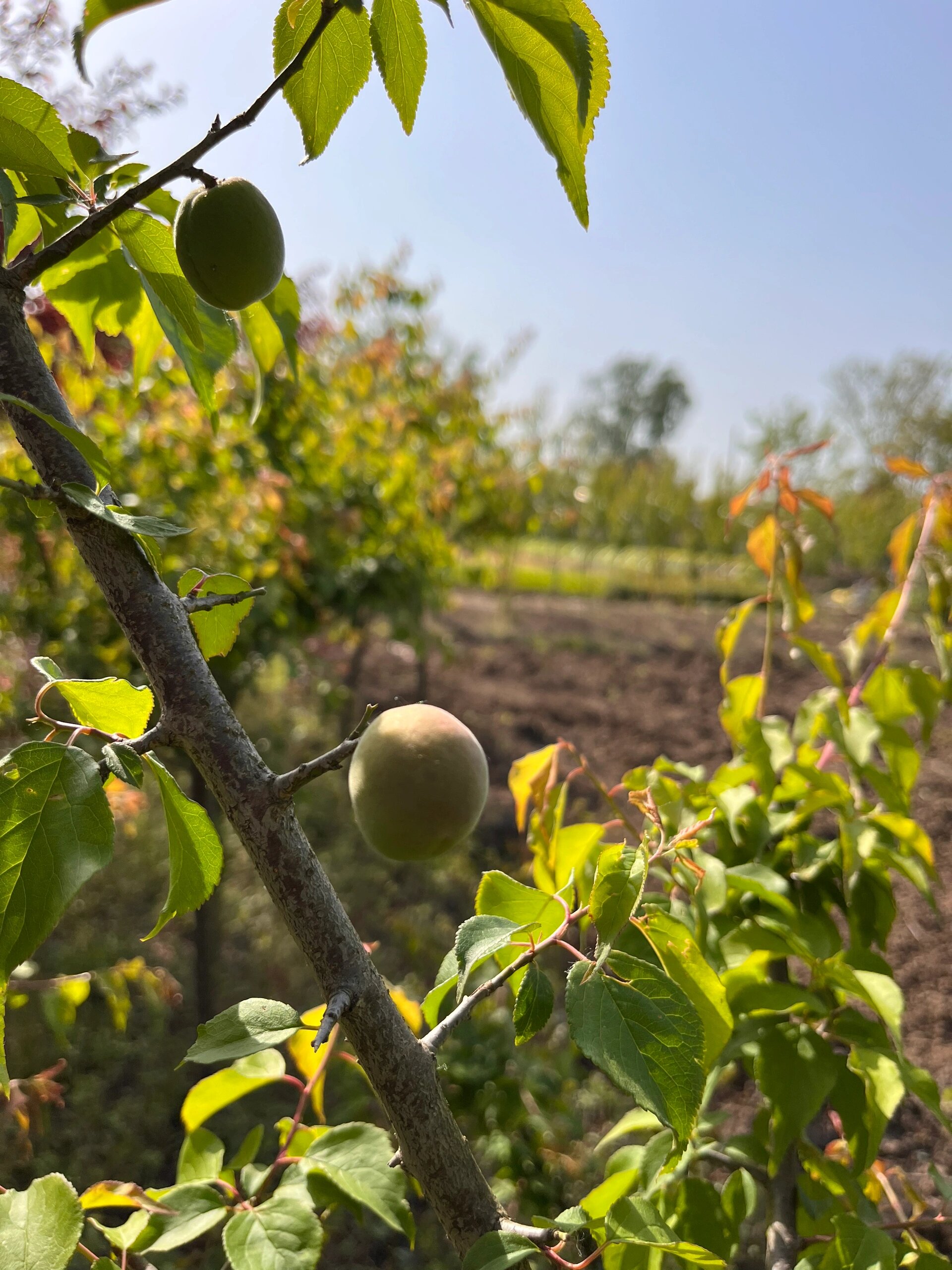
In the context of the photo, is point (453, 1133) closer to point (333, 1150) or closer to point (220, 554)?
point (333, 1150)

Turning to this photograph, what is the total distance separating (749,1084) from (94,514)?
8.34 feet

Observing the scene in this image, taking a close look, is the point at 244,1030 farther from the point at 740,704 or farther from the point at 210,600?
the point at 740,704

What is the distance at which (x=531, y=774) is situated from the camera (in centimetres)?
99

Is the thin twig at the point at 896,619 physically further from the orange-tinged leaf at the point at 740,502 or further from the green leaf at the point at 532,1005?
the green leaf at the point at 532,1005

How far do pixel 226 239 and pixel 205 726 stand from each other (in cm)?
31

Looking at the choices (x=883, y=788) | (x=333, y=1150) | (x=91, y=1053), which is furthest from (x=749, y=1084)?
(x=333, y=1150)

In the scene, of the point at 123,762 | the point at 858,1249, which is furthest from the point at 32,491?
the point at 858,1249

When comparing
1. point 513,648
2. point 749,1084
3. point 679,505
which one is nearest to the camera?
point 749,1084

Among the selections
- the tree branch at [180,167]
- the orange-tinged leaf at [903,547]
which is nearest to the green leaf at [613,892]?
the tree branch at [180,167]

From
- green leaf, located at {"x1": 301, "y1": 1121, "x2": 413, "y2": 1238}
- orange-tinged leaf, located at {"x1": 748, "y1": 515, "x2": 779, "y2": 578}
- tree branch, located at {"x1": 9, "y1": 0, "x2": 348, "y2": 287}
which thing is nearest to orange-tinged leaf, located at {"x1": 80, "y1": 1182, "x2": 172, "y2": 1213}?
green leaf, located at {"x1": 301, "y1": 1121, "x2": 413, "y2": 1238}

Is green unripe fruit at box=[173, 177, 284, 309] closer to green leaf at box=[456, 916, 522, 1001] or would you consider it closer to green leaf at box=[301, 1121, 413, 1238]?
green leaf at box=[456, 916, 522, 1001]

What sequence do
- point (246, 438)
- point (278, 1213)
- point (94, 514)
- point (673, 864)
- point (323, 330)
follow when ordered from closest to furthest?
point (94, 514), point (278, 1213), point (673, 864), point (246, 438), point (323, 330)

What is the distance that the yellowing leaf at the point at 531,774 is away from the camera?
96 cm

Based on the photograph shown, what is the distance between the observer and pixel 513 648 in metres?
8.09
